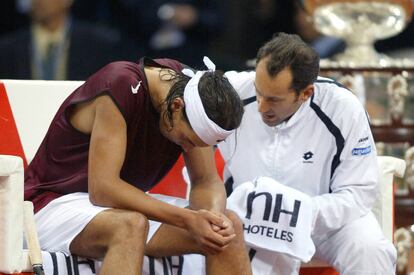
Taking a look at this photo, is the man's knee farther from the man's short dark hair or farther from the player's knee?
the player's knee

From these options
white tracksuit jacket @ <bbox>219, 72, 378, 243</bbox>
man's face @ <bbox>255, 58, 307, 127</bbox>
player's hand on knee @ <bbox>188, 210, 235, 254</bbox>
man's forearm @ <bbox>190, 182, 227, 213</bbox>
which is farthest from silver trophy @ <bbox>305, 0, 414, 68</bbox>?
player's hand on knee @ <bbox>188, 210, 235, 254</bbox>

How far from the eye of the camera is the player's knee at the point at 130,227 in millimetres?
4301

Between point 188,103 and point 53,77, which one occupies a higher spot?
point 188,103

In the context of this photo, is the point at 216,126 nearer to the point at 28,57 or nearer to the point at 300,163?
the point at 300,163

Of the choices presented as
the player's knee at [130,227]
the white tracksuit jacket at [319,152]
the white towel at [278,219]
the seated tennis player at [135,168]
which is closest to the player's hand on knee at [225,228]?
the seated tennis player at [135,168]

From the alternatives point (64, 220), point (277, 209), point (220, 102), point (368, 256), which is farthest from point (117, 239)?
point (368, 256)

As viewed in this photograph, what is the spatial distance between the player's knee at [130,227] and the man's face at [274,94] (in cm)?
71

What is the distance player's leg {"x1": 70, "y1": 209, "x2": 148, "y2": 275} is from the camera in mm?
4266

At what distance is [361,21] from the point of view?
6172 mm

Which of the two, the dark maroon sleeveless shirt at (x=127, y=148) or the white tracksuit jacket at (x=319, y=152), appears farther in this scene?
the white tracksuit jacket at (x=319, y=152)

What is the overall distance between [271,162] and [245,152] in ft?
0.34


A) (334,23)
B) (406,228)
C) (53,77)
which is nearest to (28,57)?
(53,77)

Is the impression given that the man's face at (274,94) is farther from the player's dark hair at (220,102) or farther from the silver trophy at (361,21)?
the silver trophy at (361,21)

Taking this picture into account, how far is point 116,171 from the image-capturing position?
4.41m
